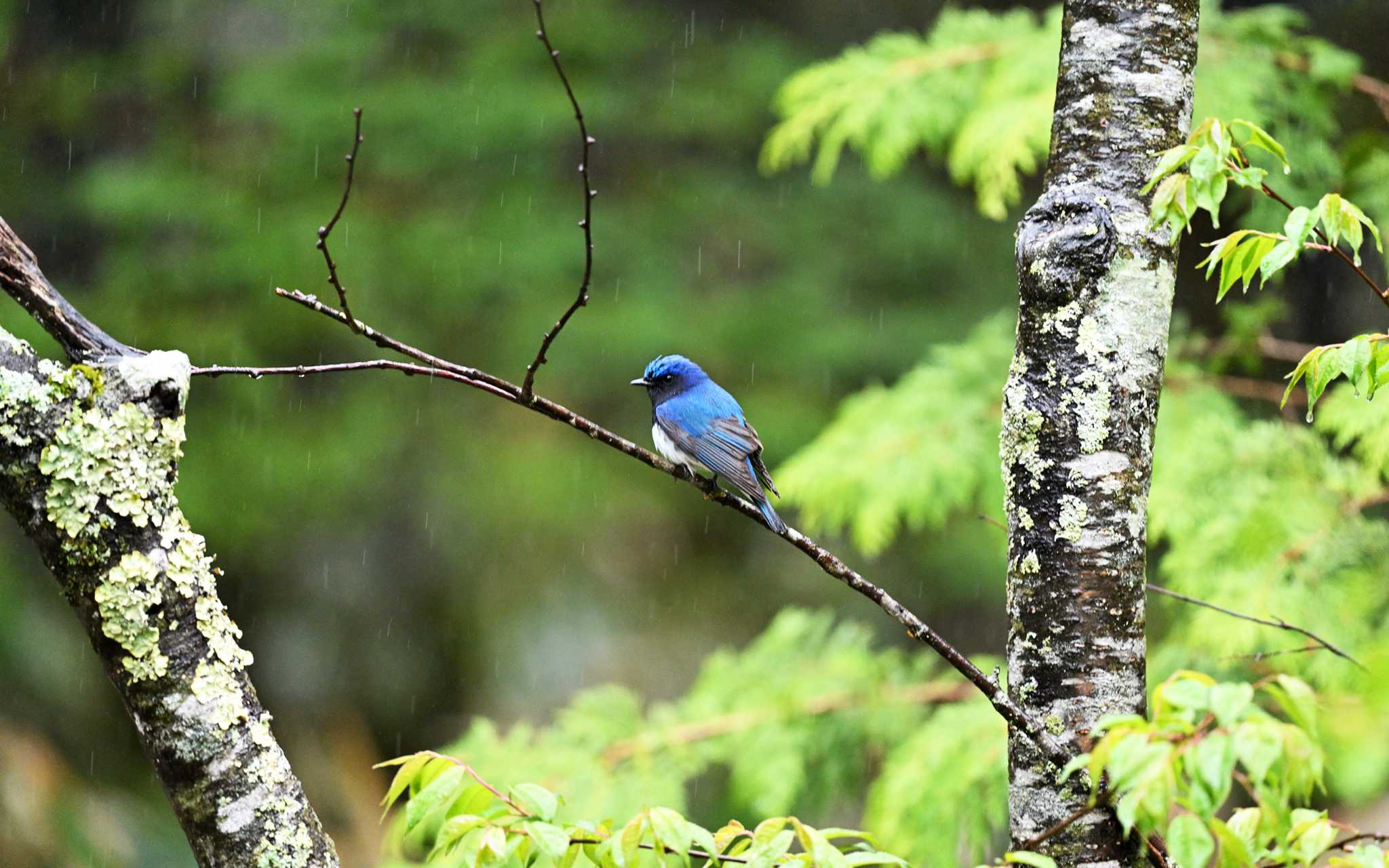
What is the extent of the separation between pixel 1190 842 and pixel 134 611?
131 centimetres

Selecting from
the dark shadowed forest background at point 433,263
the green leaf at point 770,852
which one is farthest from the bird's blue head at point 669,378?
the dark shadowed forest background at point 433,263

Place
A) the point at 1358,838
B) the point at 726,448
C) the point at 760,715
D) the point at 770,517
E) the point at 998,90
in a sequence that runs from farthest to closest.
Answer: the point at 760,715, the point at 998,90, the point at 726,448, the point at 770,517, the point at 1358,838

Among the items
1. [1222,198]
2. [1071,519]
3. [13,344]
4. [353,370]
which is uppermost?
[13,344]

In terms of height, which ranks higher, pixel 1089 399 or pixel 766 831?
pixel 1089 399

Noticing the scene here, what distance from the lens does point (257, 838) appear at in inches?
60.3

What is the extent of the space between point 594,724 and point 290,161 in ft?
13.1

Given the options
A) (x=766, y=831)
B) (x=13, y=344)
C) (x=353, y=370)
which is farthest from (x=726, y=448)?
(x=13, y=344)

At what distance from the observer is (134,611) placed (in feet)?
4.92

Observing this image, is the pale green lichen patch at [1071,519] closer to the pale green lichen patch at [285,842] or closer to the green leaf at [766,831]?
the green leaf at [766,831]

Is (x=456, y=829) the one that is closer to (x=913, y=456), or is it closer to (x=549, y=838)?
Answer: (x=549, y=838)

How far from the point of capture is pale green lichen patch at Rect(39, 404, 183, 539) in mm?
1491

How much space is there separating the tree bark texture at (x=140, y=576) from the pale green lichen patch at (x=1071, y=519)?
1.18 m

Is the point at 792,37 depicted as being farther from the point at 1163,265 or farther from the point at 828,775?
the point at 1163,265

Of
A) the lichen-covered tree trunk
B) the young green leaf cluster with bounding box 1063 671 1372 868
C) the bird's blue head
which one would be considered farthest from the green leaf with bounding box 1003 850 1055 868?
the bird's blue head
